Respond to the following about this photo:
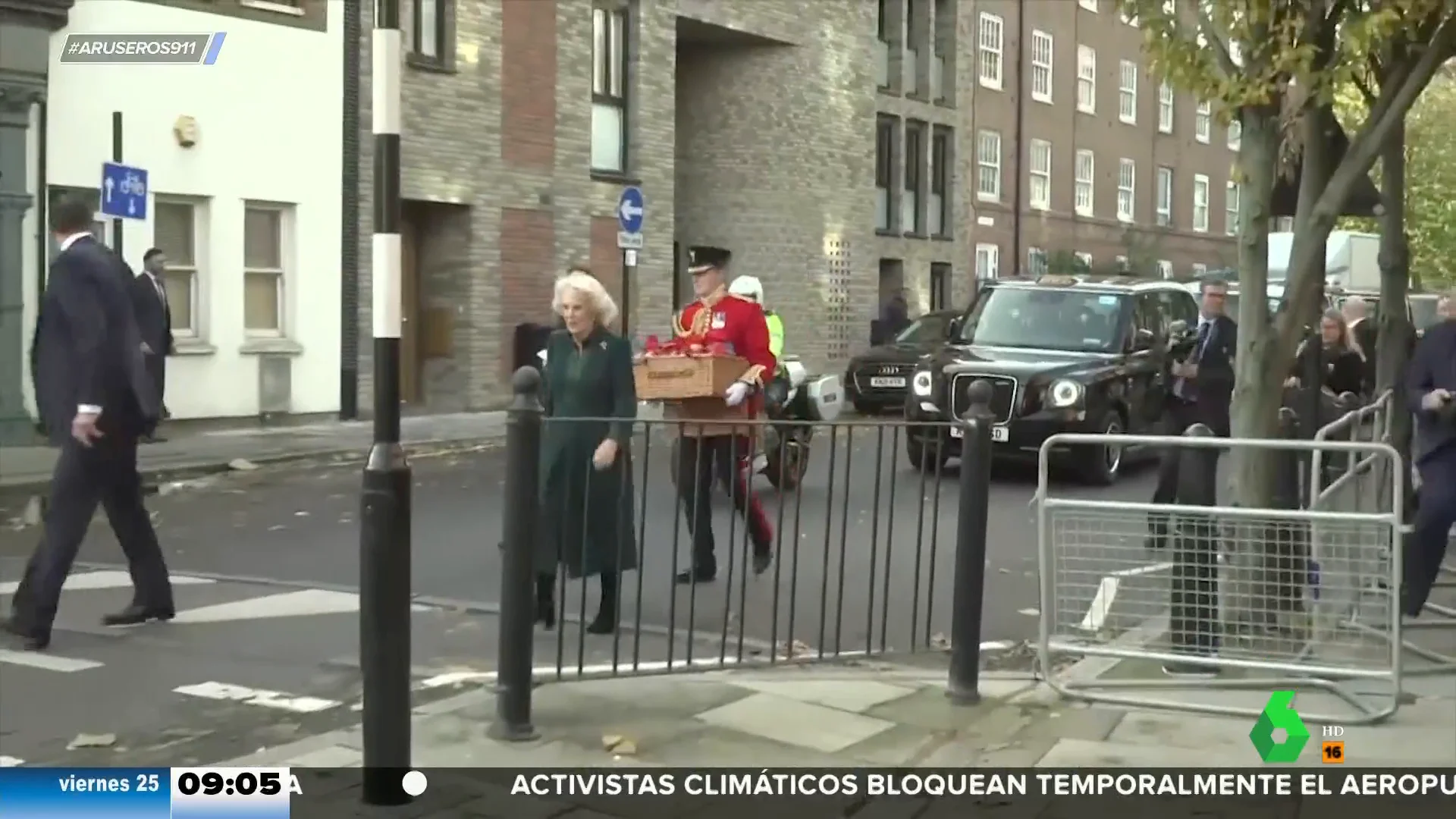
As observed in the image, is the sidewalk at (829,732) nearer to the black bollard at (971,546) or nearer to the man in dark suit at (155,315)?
the black bollard at (971,546)

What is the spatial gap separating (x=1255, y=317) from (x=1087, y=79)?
39983 mm

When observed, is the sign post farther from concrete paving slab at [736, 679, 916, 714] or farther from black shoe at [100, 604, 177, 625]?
concrete paving slab at [736, 679, 916, 714]

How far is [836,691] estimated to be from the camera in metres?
6.79

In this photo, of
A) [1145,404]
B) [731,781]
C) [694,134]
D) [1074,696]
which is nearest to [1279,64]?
[1074,696]

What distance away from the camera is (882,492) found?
8.90 meters

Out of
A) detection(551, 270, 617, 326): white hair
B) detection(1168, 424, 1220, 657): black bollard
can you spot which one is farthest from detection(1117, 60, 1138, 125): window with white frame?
detection(1168, 424, 1220, 657): black bollard

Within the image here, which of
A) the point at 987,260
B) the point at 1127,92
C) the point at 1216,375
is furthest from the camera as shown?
the point at 1127,92

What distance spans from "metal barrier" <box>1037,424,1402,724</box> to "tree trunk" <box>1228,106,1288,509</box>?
0.59 metres

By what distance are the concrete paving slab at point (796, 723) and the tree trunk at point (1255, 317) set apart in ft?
7.81

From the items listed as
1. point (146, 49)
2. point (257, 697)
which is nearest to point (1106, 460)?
point (257, 697)

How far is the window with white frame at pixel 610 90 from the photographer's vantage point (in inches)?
1033

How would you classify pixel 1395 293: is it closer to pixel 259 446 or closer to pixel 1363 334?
pixel 1363 334

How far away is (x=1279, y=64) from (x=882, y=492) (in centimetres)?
288

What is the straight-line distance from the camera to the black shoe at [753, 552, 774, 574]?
9094mm
